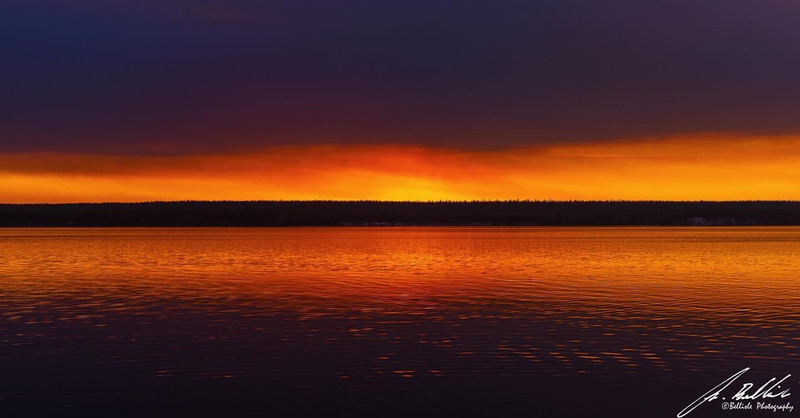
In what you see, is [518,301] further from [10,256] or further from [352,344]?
[10,256]

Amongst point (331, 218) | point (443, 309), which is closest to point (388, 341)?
point (443, 309)

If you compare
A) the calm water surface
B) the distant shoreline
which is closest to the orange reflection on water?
the calm water surface

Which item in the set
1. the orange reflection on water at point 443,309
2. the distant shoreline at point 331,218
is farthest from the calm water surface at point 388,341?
the distant shoreline at point 331,218

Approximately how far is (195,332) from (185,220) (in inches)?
6530

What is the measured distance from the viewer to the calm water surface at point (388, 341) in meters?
16.1

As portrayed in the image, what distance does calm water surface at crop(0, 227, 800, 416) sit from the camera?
16109 mm

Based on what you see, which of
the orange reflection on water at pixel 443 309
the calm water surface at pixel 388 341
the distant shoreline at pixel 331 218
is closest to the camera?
the calm water surface at pixel 388 341

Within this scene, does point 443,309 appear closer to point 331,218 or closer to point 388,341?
point 388,341

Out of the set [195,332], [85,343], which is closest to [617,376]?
[195,332]

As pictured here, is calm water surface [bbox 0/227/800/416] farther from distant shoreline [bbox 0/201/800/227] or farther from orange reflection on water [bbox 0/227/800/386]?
distant shoreline [bbox 0/201/800/227]

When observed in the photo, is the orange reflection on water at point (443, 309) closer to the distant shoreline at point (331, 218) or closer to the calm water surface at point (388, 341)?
the calm water surface at point (388, 341)

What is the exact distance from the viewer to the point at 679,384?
1705 cm

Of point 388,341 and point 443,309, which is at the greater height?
point 443,309

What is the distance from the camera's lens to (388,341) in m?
22.2
